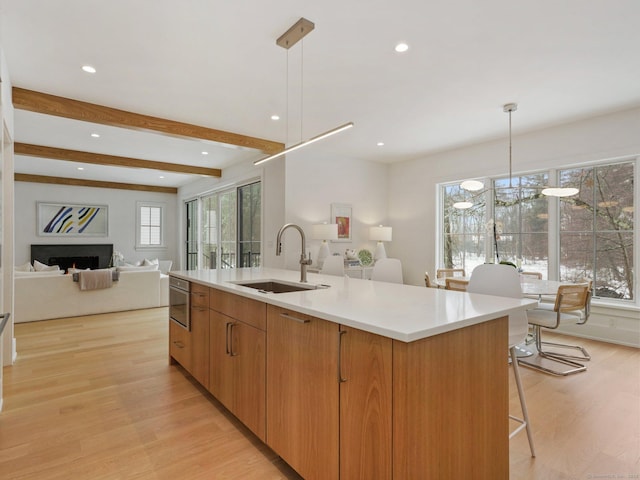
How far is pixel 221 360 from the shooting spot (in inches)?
92.1

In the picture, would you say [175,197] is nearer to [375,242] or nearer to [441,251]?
[375,242]

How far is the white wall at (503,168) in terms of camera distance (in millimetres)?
4070

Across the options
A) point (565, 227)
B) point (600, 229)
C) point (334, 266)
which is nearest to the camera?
point (334, 266)

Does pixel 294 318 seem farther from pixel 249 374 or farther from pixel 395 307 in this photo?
pixel 249 374

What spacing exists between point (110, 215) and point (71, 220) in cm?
84

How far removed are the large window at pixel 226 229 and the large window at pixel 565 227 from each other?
11.9 ft

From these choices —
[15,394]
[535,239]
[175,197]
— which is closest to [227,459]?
[15,394]

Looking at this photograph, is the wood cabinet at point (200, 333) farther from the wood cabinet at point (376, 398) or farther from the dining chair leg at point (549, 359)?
the dining chair leg at point (549, 359)

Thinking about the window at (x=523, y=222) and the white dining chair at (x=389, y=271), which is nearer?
the white dining chair at (x=389, y=271)

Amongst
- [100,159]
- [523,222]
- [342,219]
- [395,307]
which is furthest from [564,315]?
[100,159]

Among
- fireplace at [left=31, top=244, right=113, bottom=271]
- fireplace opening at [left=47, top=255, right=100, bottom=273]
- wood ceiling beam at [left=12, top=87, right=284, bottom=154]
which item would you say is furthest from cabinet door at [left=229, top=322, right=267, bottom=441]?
fireplace opening at [left=47, top=255, right=100, bottom=273]

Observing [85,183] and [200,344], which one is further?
[85,183]

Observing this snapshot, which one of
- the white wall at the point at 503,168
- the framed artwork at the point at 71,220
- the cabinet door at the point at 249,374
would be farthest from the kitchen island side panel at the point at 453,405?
the framed artwork at the point at 71,220

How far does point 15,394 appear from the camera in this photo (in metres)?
A: 2.73
